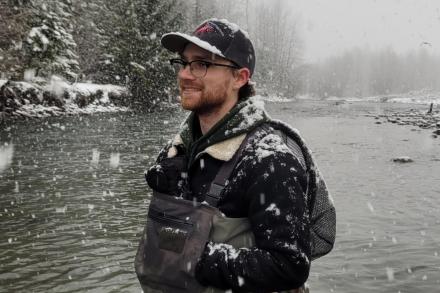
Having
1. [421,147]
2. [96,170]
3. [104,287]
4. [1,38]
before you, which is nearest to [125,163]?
[96,170]

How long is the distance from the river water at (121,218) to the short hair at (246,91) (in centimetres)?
382

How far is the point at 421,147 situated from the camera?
19.2 metres

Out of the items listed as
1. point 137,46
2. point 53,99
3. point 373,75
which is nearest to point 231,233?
point 53,99

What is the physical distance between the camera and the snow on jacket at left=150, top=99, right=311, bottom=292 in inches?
74.6

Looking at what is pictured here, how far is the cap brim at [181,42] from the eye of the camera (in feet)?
7.17

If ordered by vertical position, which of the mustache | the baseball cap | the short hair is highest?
the baseball cap

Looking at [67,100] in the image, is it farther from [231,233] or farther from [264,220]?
[264,220]

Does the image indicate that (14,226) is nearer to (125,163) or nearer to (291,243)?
(125,163)

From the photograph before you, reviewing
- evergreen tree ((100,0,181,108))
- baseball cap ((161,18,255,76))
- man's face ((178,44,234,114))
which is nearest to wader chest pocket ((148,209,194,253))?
man's face ((178,44,234,114))

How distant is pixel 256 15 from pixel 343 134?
74.7 m

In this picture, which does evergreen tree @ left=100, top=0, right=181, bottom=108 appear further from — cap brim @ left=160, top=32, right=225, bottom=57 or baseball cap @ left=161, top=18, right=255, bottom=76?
baseball cap @ left=161, top=18, right=255, bottom=76

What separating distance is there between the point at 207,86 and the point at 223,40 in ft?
0.80

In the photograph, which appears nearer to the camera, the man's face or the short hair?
the man's face

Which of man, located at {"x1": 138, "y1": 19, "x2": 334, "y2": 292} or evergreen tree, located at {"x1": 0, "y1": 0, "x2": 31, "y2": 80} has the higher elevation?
evergreen tree, located at {"x1": 0, "y1": 0, "x2": 31, "y2": 80}
